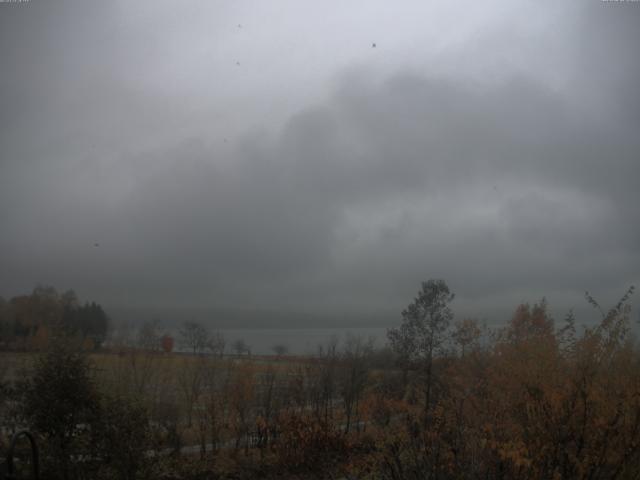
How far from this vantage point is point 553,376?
8906mm

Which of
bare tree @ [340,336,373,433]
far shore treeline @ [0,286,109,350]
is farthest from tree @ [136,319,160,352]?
bare tree @ [340,336,373,433]

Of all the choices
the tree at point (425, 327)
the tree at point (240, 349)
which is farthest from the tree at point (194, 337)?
the tree at point (425, 327)

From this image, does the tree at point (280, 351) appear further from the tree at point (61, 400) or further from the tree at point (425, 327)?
the tree at point (61, 400)

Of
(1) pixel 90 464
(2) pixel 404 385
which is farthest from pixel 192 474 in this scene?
(2) pixel 404 385

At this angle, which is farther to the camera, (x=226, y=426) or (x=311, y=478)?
(x=226, y=426)

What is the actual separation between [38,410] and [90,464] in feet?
5.40

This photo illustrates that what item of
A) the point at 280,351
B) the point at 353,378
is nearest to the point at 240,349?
the point at 280,351

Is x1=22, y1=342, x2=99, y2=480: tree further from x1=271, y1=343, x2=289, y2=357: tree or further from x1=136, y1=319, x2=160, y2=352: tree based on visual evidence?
x1=271, y1=343, x2=289, y2=357: tree

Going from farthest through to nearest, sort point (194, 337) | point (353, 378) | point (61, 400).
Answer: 1. point (194, 337)
2. point (353, 378)
3. point (61, 400)

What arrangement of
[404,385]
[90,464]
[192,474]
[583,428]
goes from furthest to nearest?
[404,385]
[192,474]
[90,464]
[583,428]

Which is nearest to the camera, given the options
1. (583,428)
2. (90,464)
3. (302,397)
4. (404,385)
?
(583,428)

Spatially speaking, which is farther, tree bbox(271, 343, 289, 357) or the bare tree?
tree bbox(271, 343, 289, 357)

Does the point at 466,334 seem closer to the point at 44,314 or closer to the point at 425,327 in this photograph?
the point at 425,327

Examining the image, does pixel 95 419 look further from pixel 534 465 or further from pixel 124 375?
pixel 534 465
